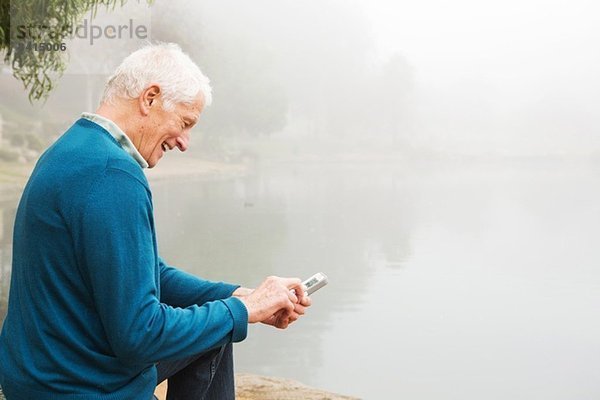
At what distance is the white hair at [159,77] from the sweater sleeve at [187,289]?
309 mm

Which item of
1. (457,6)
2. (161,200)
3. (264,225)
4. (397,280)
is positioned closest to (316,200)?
(161,200)

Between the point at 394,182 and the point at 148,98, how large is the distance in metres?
15.6

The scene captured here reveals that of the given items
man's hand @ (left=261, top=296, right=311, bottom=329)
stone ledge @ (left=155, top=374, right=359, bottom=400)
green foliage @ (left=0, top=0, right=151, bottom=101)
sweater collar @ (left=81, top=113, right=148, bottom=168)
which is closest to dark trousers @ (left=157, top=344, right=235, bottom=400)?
man's hand @ (left=261, top=296, right=311, bottom=329)

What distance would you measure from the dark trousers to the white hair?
0.34 metres

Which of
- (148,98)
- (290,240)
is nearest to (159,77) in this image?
(148,98)

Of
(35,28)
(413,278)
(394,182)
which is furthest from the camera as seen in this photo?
(394,182)

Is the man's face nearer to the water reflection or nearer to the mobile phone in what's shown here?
the mobile phone

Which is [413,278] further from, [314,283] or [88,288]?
[88,288]

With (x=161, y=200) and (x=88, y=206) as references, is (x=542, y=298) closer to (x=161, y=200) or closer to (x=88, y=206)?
(x=88, y=206)

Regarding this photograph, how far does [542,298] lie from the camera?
5.67m

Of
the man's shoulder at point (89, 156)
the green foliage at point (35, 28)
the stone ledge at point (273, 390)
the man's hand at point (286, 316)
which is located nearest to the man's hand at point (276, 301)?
the man's hand at point (286, 316)

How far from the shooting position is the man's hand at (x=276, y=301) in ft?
3.00

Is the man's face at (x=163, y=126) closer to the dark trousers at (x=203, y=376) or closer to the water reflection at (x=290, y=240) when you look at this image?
the dark trousers at (x=203, y=376)

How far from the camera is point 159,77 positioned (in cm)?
85
